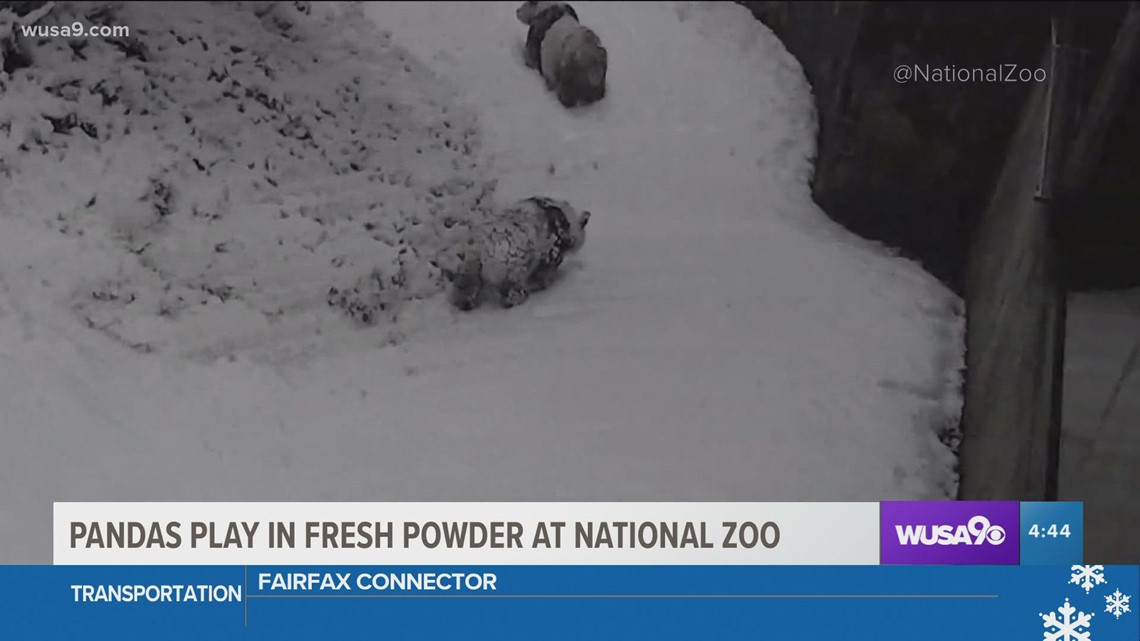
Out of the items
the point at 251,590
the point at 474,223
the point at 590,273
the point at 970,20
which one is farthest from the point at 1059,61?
the point at 251,590

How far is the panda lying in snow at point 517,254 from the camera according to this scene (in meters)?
4.21

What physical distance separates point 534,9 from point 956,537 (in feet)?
13.0

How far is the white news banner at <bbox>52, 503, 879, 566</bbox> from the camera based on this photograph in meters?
3.22

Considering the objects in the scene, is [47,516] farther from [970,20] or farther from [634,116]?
[970,20]

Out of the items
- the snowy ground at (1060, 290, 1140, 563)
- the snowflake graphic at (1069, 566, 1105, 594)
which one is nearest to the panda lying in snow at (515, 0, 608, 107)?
the snowy ground at (1060, 290, 1140, 563)

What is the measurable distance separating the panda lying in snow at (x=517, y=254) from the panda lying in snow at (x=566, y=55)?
1.01 meters

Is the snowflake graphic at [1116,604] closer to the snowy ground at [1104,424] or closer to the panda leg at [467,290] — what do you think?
the snowy ground at [1104,424]

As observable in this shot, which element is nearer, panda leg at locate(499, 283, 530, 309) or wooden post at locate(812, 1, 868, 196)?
panda leg at locate(499, 283, 530, 309)

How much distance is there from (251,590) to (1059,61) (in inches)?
128

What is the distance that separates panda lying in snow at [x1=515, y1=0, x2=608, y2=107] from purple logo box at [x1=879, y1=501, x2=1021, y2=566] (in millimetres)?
2751

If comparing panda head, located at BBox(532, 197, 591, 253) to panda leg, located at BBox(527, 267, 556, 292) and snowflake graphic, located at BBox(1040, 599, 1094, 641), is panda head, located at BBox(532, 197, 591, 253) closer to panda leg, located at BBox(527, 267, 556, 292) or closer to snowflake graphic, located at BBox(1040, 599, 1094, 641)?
panda leg, located at BBox(527, 267, 556, 292)

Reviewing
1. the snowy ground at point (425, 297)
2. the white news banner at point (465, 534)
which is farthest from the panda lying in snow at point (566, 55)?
the white news banner at point (465, 534)

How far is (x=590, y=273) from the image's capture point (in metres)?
4.30

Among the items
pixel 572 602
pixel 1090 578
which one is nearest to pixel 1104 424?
pixel 1090 578
